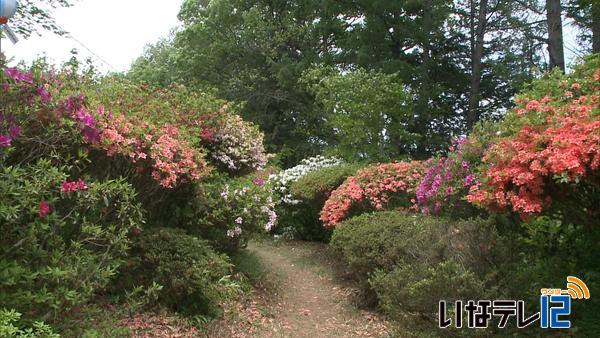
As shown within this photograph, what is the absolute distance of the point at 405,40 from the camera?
1709cm

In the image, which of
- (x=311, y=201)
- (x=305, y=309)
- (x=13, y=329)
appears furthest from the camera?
(x=311, y=201)

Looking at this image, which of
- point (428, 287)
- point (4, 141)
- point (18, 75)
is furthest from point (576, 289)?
point (18, 75)

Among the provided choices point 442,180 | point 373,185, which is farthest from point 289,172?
point 442,180

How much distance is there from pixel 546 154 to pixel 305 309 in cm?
369

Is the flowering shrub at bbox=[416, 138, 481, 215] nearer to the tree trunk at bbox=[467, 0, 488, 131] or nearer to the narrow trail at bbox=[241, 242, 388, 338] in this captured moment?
the narrow trail at bbox=[241, 242, 388, 338]

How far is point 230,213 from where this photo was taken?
20.5 feet

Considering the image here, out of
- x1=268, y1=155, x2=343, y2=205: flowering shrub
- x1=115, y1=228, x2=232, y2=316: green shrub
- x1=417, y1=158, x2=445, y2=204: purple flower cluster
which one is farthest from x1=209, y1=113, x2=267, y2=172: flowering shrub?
x1=417, y1=158, x2=445, y2=204: purple flower cluster

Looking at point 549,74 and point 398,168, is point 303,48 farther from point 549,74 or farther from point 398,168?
point 549,74

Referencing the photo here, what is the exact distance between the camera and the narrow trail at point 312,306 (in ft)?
17.5

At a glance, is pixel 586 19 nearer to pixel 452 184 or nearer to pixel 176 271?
pixel 452 184

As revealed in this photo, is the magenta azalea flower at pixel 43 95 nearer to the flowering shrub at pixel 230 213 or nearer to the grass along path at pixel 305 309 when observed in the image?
the flowering shrub at pixel 230 213

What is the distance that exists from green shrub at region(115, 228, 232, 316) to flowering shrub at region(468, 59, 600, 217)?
259cm

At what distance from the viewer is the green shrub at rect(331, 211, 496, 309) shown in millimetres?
4367

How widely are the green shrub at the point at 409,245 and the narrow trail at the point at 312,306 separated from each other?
47cm
